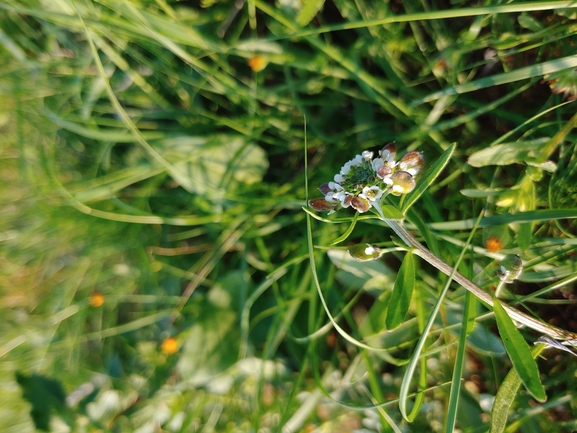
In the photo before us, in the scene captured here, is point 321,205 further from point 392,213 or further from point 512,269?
point 512,269

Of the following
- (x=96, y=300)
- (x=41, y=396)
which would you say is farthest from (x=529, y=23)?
(x=41, y=396)

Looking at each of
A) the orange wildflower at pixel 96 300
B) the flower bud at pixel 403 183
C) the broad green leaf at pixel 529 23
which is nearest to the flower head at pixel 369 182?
the flower bud at pixel 403 183

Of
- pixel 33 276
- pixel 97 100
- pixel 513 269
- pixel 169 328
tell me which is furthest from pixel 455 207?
pixel 33 276

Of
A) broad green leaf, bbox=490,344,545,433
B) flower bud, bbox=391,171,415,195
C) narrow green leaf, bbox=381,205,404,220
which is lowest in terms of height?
broad green leaf, bbox=490,344,545,433

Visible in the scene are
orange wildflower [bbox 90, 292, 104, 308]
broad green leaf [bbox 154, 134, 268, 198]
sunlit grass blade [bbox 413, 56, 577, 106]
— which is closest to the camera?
sunlit grass blade [bbox 413, 56, 577, 106]

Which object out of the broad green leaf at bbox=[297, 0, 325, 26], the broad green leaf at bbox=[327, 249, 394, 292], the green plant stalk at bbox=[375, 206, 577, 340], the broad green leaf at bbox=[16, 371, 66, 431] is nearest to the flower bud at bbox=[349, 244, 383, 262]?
the green plant stalk at bbox=[375, 206, 577, 340]

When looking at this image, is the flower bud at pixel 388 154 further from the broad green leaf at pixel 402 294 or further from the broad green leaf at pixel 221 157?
the broad green leaf at pixel 221 157

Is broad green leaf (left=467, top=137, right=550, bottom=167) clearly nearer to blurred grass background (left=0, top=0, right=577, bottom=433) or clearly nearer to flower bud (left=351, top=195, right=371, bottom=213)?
blurred grass background (left=0, top=0, right=577, bottom=433)
